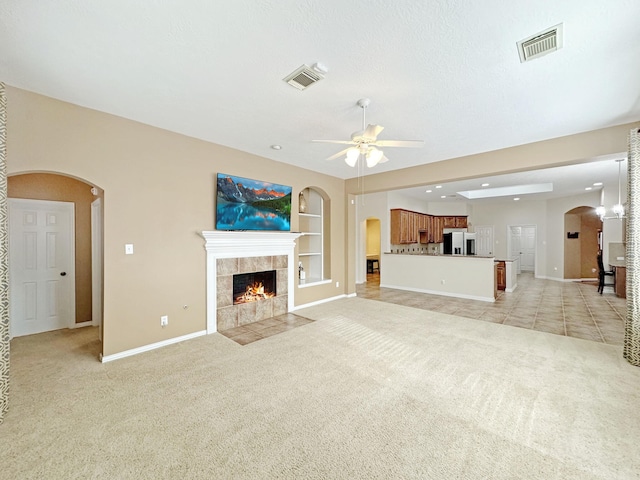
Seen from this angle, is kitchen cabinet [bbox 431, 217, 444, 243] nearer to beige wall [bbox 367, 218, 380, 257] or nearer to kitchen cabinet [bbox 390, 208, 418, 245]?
kitchen cabinet [bbox 390, 208, 418, 245]

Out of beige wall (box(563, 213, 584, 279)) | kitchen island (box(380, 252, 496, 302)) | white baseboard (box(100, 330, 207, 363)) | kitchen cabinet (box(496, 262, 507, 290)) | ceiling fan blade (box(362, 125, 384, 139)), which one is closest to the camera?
ceiling fan blade (box(362, 125, 384, 139))

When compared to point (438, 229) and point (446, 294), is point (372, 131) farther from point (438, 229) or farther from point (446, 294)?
point (438, 229)

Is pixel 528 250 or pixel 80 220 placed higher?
pixel 80 220

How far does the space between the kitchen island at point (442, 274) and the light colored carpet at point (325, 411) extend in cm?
275

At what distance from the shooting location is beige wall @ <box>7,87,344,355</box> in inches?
109

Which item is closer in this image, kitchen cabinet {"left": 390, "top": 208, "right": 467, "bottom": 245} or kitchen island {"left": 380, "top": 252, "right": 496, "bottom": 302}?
kitchen island {"left": 380, "top": 252, "right": 496, "bottom": 302}

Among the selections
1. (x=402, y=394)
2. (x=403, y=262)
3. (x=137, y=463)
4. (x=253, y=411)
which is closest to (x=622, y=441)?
(x=402, y=394)

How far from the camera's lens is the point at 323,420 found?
2121 mm

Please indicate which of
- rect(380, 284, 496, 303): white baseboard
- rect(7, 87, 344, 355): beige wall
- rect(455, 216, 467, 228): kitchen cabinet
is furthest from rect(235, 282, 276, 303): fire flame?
rect(455, 216, 467, 228): kitchen cabinet

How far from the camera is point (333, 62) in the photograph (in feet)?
7.19

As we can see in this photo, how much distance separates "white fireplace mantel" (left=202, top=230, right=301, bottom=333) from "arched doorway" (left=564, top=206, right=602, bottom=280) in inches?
389

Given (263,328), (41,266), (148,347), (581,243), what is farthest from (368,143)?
(581,243)

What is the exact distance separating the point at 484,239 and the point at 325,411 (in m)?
11.0

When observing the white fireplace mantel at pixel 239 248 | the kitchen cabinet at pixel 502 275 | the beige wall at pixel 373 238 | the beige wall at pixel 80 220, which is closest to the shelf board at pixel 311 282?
the white fireplace mantel at pixel 239 248
